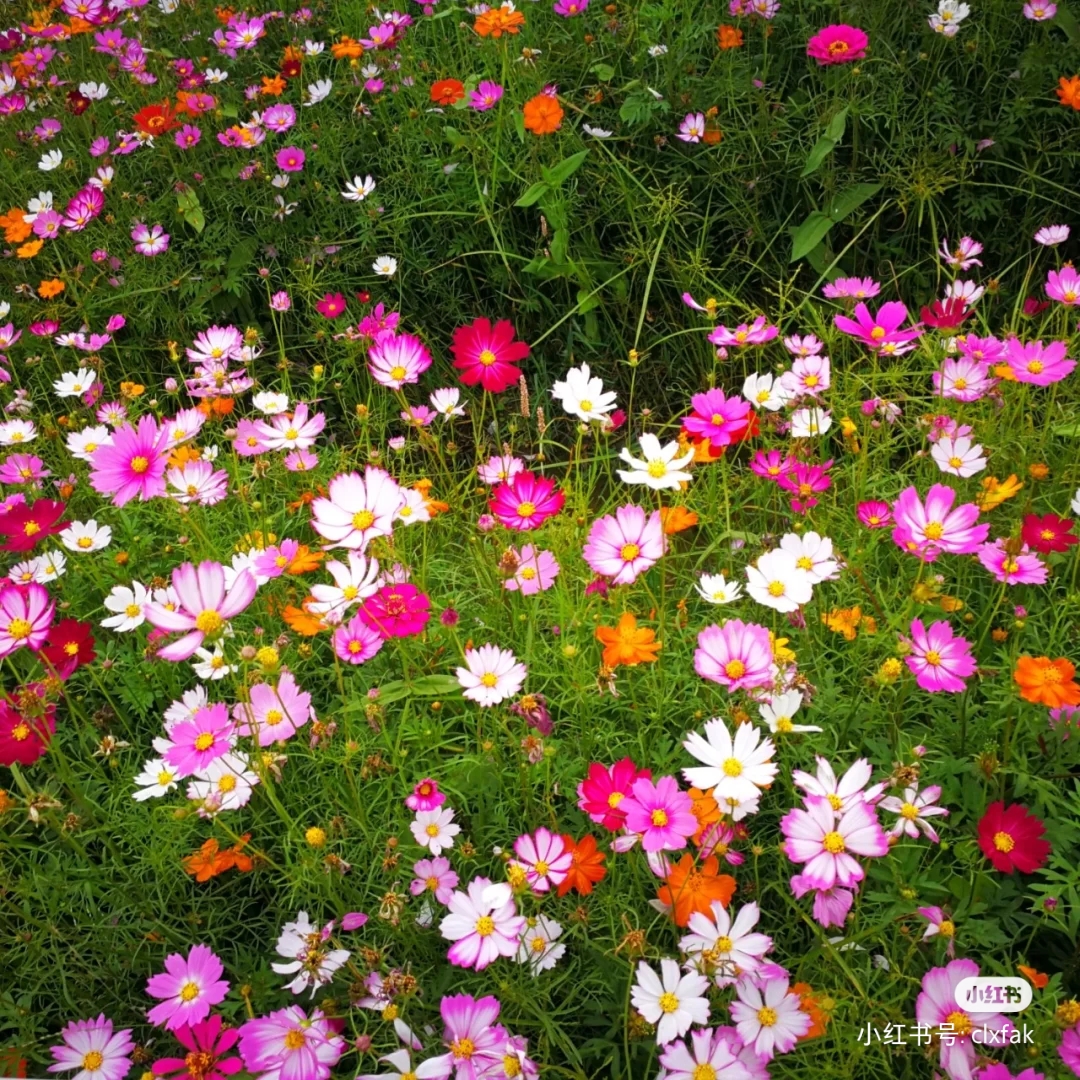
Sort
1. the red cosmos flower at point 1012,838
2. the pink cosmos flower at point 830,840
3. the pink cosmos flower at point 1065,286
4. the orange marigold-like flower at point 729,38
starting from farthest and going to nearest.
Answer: the orange marigold-like flower at point 729,38, the pink cosmos flower at point 1065,286, the red cosmos flower at point 1012,838, the pink cosmos flower at point 830,840

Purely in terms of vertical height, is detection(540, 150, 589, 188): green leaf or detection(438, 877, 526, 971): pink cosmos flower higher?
detection(540, 150, 589, 188): green leaf

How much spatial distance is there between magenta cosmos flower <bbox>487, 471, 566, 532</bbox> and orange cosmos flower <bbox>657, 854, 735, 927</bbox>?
487 mm

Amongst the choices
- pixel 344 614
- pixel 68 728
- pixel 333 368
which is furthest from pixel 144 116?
pixel 344 614

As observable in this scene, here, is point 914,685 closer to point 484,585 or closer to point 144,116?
point 484,585

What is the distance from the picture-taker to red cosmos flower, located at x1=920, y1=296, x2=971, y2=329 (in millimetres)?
1434

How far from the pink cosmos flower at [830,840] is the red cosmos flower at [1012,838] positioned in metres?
0.17

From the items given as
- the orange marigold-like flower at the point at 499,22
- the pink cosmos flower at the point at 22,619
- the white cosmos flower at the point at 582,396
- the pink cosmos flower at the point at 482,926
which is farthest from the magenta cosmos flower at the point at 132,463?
the orange marigold-like flower at the point at 499,22

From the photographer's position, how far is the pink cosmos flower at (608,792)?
931 millimetres

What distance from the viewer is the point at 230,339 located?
1.77m

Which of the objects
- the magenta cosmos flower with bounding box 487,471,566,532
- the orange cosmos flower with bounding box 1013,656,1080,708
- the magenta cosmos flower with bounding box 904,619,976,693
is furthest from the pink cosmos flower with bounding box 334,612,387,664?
the orange cosmos flower with bounding box 1013,656,1080,708

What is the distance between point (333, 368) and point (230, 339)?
34 cm

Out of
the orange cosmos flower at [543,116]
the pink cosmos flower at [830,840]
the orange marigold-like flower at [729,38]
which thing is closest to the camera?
the pink cosmos flower at [830,840]

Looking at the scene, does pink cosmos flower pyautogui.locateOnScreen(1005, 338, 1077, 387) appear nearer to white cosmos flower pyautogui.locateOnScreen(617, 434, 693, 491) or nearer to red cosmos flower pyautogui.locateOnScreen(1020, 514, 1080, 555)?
red cosmos flower pyautogui.locateOnScreen(1020, 514, 1080, 555)

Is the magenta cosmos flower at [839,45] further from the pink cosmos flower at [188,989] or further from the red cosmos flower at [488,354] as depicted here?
the pink cosmos flower at [188,989]
